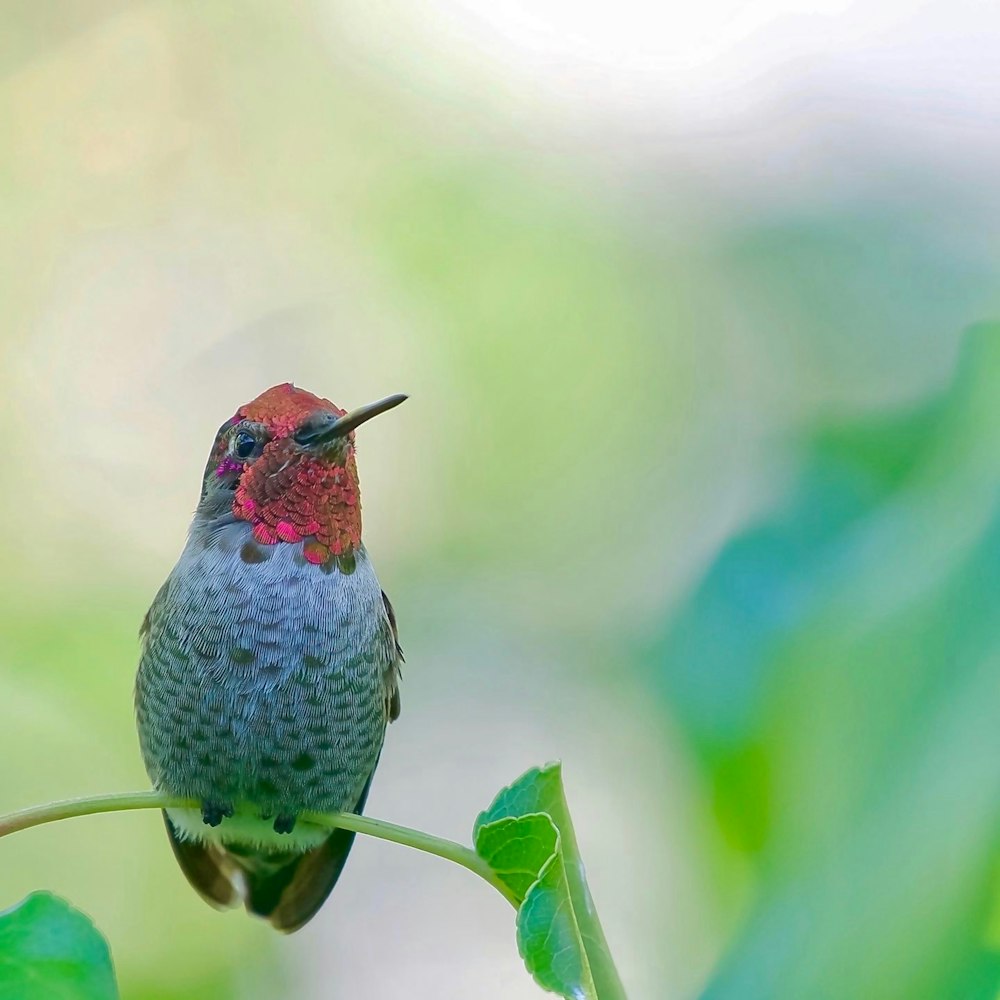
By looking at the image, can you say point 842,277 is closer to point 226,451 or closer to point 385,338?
point 385,338

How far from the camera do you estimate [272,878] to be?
2.13 m

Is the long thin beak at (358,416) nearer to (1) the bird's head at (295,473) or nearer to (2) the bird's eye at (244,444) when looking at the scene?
(1) the bird's head at (295,473)

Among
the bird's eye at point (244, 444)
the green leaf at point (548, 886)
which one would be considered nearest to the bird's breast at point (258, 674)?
the bird's eye at point (244, 444)

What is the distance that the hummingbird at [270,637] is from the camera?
1.62 metres

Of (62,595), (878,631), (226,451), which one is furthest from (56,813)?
(62,595)

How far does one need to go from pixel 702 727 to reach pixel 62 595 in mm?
2408

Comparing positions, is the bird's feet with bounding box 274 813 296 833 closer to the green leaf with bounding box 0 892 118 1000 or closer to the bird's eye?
the bird's eye

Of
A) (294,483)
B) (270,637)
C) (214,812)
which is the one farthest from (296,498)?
(214,812)

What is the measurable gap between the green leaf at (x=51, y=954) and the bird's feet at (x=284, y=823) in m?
0.75

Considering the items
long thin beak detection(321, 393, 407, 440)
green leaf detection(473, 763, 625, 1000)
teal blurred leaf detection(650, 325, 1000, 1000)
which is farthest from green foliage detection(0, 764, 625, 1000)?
long thin beak detection(321, 393, 407, 440)

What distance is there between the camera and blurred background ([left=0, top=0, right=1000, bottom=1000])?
11.9 ft

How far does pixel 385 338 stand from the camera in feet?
13.6

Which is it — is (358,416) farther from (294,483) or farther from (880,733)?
(880,733)

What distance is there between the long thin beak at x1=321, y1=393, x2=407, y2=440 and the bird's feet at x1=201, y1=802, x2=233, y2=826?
565 millimetres
